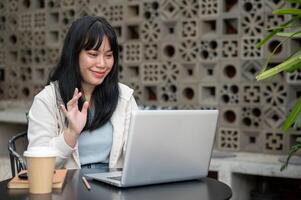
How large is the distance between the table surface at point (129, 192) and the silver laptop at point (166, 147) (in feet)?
0.07

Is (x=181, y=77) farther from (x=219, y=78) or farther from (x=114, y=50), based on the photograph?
(x=114, y=50)

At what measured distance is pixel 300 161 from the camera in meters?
2.65

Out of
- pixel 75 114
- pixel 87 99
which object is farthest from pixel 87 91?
pixel 75 114

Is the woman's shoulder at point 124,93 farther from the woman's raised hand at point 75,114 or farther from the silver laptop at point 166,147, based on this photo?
the silver laptop at point 166,147

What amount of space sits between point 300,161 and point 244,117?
0.46m

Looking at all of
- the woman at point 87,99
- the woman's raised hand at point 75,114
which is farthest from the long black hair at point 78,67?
the woman's raised hand at point 75,114

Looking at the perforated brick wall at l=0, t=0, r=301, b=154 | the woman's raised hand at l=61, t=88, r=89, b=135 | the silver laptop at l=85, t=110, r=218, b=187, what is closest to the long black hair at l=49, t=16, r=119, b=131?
the woman's raised hand at l=61, t=88, r=89, b=135

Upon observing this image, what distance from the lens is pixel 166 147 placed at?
1492 millimetres

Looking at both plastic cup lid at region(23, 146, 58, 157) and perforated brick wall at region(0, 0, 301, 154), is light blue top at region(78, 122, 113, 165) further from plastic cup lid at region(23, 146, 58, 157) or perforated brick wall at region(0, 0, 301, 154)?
perforated brick wall at region(0, 0, 301, 154)

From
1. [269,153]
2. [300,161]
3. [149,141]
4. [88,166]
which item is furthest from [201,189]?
[269,153]

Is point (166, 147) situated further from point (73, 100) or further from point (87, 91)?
point (87, 91)

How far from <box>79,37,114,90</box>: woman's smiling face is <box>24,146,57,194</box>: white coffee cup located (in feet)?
1.80

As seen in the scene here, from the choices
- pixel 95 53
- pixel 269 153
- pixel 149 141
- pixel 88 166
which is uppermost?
pixel 95 53

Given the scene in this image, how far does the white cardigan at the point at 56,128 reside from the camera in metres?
1.78
